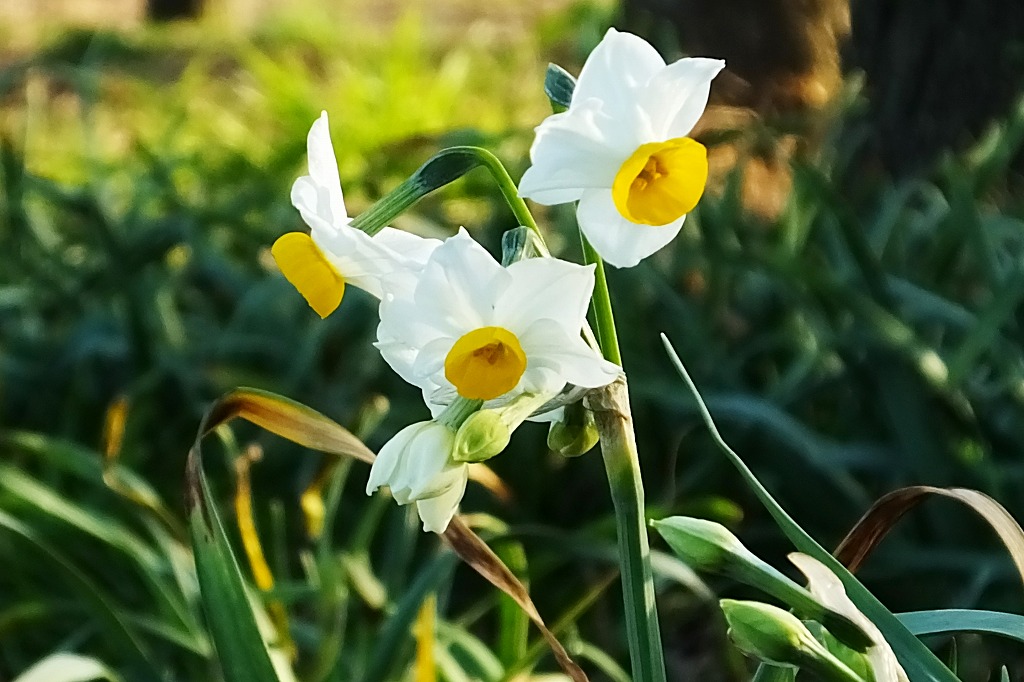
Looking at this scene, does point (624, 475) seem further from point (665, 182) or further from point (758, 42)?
point (758, 42)

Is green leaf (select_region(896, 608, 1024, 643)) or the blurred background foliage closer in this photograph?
green leaf (select_region(896, 608, 1024, 643))

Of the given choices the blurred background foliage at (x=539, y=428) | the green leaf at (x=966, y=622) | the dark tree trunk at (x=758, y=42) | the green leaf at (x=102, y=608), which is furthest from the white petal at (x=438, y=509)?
the dark tree trunk at (x=758, y=42)

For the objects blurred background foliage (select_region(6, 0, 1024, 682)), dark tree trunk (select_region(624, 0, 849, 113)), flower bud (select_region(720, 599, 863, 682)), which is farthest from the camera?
dark tree trunk (select_region(624, 0, 849, 113))

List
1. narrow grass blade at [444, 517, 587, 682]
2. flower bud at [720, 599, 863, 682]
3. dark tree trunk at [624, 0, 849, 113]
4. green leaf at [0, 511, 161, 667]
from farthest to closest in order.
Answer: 1. dark tree trunk at [624, 0, 849, 113]
2. green leaf at [0, 511, 161, 667]
3. narrow grass blade at [444, 517, 587, 682]
4. flower bud at [720, 599, 863, 682]

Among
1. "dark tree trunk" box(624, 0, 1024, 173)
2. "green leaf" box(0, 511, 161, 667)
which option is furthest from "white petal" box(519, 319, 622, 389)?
"dark tree trunk" box(624, 0, 1024, 173)

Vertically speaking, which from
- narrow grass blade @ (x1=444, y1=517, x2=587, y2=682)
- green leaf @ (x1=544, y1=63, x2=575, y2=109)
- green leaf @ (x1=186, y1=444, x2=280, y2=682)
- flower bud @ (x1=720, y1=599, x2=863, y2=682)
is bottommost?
green leaf @ (x1=186, y1=444, x2=280, y2=682)

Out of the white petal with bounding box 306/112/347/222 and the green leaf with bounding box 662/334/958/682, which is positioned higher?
the white petal with bounding box 306/112/347/222

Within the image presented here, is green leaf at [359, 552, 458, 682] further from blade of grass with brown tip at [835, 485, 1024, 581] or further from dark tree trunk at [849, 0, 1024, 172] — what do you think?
dark tree trunk at [849, 0, 1024, 172]

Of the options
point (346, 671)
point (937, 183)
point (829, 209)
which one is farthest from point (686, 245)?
point (346, 671)
